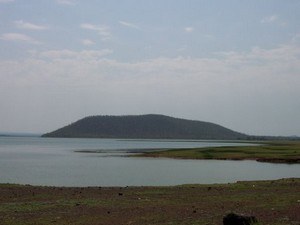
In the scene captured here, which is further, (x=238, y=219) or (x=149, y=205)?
(x=149, y=205)

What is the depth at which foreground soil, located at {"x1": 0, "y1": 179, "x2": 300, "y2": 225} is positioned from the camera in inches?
791

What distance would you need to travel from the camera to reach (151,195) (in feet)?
99.6

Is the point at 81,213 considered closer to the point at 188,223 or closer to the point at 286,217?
the point at 188,223

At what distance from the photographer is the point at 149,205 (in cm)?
2508

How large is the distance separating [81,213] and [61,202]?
454cm

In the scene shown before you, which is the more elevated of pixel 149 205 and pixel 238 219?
pixel 238 219

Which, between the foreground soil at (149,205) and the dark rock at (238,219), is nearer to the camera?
the dark rock at (238,219)

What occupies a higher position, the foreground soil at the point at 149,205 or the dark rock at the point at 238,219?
the dark rock at the point at 238,219

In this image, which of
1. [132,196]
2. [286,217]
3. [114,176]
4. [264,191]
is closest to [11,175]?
[114,176]

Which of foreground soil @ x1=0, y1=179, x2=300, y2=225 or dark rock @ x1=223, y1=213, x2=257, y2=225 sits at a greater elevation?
dark rock @ x1=223, y1=213, x2=257, y2=225

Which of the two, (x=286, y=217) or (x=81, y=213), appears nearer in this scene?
(x=286, y=217)

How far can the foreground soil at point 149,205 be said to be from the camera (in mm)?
20094

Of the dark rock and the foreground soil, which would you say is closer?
the dark rock

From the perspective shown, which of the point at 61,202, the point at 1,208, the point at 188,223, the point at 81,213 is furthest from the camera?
the point at 61,202
